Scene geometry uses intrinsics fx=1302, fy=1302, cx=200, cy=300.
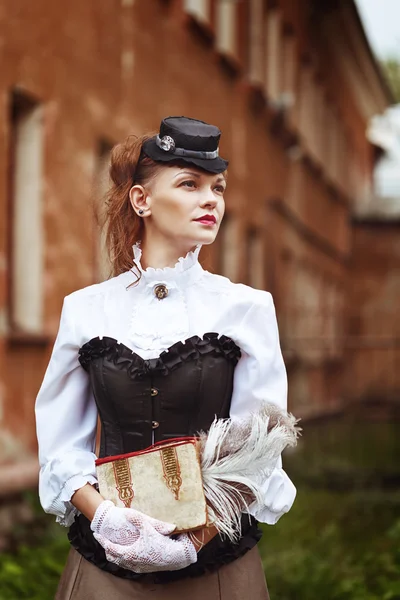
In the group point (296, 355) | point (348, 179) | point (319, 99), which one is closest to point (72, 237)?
point (296, 355)

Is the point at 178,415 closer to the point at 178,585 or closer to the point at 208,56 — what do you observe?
the point at 178,585

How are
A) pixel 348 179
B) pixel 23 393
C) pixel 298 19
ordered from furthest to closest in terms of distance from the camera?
pixel 348 179 < pixel 298 19 < pixel 23 393

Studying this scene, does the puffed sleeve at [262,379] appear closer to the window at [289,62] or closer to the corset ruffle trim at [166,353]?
the corset ruffle trim at [166,353]

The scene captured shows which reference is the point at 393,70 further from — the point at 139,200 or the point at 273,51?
the point at 139,200

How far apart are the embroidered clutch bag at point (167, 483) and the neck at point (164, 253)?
1.55 ft

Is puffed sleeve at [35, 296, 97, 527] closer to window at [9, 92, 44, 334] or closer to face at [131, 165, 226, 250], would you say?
face at [131, 165, 226, 250]

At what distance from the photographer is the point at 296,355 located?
20625 mm

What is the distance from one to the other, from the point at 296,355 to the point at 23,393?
12.2 m

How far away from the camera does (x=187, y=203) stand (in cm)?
300

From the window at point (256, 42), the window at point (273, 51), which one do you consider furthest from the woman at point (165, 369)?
the window at point (273, 51)

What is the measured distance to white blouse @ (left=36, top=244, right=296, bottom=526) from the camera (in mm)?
2982

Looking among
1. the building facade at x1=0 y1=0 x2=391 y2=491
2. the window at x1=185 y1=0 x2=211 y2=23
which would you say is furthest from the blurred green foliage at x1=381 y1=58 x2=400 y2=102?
the window at x1=185 y1=0 x2=211 y2=23

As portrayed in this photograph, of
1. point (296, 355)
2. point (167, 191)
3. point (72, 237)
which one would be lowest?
point (296, 355)

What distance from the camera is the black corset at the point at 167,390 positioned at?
2.97m
